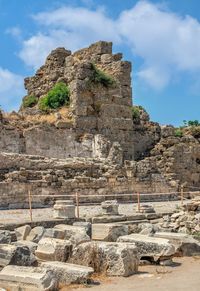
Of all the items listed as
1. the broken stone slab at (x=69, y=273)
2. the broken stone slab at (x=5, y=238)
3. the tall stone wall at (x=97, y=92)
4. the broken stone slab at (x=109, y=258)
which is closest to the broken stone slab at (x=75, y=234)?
the broken stone slab at (x=109, y=258)

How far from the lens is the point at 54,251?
9.09 metres

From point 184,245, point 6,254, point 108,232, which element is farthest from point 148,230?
point 6,254

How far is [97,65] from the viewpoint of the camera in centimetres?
3142

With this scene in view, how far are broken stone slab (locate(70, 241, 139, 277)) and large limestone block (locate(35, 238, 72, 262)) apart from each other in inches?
6.0

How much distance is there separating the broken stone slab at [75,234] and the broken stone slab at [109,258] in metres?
0.78

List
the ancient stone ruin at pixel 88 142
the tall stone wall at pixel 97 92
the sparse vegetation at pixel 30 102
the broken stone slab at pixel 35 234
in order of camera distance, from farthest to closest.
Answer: the sparse vegetation at pixel 30 102 < the tall stone wall at pixel 97 92 < the ancient stone ruin at pixel 88 142 < the broken stone slab at pixel 35 234

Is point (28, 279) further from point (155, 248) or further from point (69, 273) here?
point (155, 248)

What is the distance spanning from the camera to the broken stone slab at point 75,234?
10.0 metres

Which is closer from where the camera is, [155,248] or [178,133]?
[155,248]

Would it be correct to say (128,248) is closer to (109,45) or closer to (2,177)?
(2,177)

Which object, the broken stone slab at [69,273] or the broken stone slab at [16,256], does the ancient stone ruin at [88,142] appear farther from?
the broken stone slab at [69,273]

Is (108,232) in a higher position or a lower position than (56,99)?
lower

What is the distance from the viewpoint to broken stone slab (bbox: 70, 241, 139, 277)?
28.2 feet

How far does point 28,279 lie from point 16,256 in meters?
1.47
